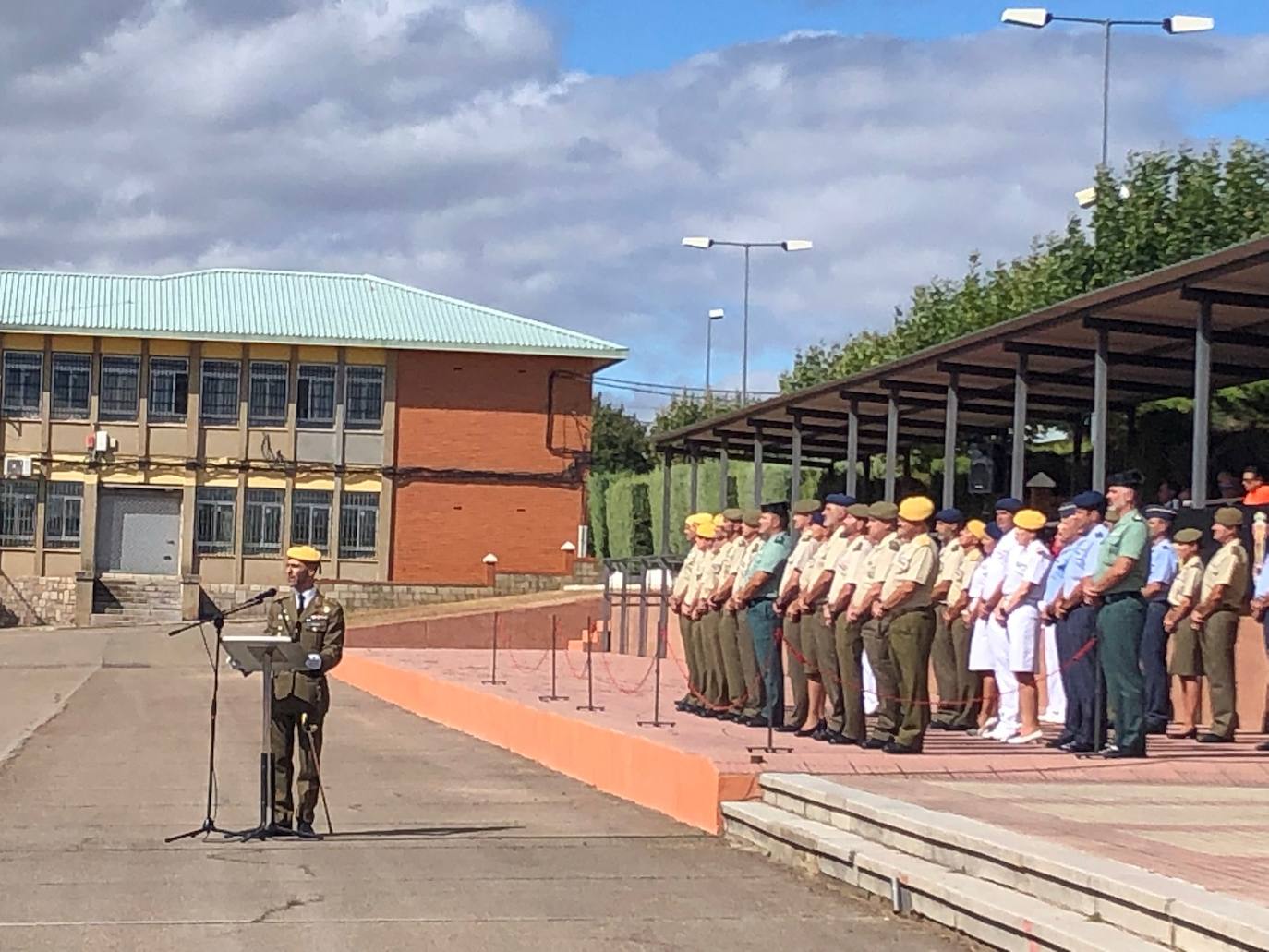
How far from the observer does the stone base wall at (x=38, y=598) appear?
5472 centimetres

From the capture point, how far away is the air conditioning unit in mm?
54312

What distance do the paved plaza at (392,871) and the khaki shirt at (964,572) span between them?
351cm

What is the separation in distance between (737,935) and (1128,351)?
14.0 m

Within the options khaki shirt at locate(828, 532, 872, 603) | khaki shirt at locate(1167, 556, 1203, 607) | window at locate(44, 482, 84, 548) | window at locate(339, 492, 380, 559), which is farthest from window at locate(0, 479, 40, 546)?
khaki shirt at locate(1167, 556, 1203, 607)

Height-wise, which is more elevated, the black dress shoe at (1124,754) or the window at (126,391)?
the window at (126,391)

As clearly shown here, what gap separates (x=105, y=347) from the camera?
180 feet

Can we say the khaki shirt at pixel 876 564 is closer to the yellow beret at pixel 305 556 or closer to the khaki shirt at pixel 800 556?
the khaki shirt at pixel 800 556

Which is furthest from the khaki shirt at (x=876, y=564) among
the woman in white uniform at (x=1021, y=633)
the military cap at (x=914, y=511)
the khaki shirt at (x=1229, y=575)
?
the khaki shirt at (x=1229, y=575)

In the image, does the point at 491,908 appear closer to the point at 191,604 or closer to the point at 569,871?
the point at 569,871

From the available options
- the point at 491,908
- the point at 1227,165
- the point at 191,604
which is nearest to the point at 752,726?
the point at 491,908

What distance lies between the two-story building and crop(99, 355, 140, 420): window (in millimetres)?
51

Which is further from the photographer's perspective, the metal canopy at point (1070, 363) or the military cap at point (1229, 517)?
the metal canopy at point (1070, 363)

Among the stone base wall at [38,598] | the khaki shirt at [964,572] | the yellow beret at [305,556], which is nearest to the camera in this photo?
the yellow beret at [305,556]

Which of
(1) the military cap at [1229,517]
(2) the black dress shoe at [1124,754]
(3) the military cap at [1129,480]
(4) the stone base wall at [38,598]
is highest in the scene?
(3) the military cap at [1129,480]
